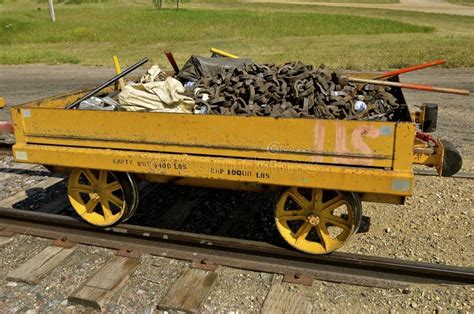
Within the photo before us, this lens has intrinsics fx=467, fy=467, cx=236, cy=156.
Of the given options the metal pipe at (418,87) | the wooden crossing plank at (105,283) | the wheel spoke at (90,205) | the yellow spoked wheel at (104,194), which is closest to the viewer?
the wooden crossing plank at (105,283)

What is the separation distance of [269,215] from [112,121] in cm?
242

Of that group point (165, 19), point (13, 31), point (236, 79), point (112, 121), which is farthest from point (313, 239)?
point (165, 19)

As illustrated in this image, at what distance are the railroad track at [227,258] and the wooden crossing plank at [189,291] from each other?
0.07 feet


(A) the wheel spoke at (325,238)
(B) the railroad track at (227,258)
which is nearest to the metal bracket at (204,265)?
(B) the railroad track at (227,258)

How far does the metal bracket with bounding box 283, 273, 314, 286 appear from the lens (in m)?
4.60

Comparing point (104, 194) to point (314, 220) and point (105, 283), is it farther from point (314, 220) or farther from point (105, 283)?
point (314, 220)

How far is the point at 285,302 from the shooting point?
4.37m

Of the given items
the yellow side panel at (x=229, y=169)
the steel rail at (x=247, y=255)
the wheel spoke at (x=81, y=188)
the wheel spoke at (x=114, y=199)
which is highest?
the yellow side panel at (x=229, y=169)

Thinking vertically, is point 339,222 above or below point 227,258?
above

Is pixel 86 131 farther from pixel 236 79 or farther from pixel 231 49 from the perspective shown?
pixel 231 49

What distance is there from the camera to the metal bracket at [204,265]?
4.88 m

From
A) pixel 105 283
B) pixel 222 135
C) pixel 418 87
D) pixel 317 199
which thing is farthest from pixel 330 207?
pixel 105 283

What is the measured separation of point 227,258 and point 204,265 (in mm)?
255

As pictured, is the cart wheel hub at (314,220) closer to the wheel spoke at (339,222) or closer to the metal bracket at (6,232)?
the wheel spoke at (339,222)
